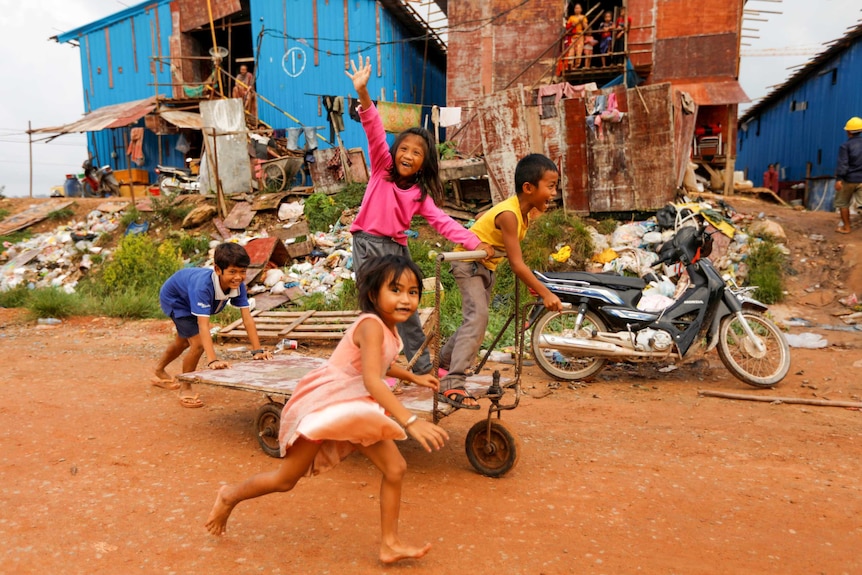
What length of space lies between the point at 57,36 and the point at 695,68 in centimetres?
1894

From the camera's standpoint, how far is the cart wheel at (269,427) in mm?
3660

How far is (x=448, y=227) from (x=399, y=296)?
4.59ft

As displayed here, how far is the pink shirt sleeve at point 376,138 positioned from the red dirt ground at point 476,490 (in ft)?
5.94

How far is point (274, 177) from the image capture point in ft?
44.8

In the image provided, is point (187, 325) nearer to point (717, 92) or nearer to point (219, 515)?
point (219, 515)

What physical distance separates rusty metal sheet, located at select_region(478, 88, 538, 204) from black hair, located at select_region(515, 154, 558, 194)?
6.40 metres

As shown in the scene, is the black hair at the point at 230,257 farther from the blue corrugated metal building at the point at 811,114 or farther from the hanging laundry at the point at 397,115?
the blue corrugated metal building at the point at 811,114

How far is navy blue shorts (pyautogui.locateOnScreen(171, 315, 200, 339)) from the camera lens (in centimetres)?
473

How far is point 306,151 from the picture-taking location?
14.4 meters

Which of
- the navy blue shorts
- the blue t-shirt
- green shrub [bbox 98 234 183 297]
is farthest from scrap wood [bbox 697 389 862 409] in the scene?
green shrub [bbox 98 234 183 297]

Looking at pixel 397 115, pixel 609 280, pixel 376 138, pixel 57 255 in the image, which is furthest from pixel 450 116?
pixel 376 138

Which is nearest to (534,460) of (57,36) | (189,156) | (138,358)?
(138,358)

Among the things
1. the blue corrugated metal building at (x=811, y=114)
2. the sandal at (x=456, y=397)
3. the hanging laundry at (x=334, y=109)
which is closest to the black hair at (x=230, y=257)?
the sandal at (x=456, y=397)

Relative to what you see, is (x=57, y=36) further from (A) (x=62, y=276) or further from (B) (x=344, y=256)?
(B) (x=344, y=256)
